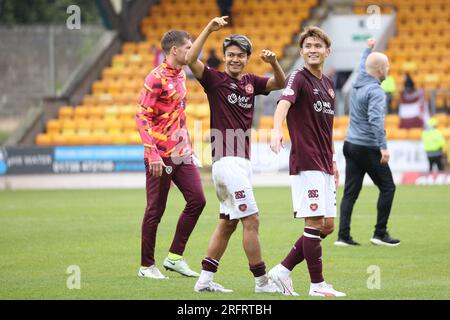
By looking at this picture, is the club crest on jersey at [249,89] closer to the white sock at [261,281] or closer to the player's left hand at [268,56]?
the player's left hand at [268,56]

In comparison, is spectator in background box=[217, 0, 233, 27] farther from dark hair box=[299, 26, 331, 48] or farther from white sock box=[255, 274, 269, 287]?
white sock box=[255, 274, 269, 287]

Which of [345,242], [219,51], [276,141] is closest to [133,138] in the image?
[219,51]

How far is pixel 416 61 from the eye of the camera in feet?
101

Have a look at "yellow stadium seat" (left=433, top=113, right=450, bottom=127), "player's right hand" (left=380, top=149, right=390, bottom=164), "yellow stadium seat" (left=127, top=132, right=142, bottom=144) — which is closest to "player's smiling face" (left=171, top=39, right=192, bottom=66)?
"player's right hand" (left=380, top=149, right=390, bottom=164)

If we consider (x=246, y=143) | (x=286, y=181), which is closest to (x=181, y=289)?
(x=246, y=143)

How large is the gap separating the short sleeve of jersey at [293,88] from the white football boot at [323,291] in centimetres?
154

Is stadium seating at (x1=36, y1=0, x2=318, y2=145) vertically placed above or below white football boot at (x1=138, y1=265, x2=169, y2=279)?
above

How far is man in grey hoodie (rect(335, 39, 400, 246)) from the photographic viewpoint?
13.0 m

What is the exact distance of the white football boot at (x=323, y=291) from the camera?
8.67 meters

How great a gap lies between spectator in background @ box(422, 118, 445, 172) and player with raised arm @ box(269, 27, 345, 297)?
17.3 metres

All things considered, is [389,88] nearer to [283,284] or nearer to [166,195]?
[166,195]

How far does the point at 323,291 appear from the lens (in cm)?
871

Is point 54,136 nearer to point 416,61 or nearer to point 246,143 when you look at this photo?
point 416,61

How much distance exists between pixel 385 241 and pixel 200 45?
5.26 metres
